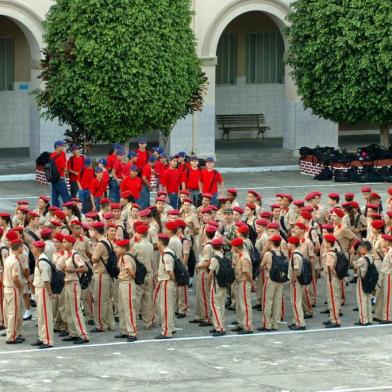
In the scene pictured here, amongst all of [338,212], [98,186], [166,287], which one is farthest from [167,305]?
[98,186]

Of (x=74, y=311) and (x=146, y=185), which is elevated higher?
(x=146, y=185)

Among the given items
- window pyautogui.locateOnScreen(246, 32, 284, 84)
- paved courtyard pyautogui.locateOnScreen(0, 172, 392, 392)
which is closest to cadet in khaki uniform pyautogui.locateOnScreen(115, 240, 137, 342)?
paved courtyard pyautogui.locateOnScreen(0, 172, 392, 392)

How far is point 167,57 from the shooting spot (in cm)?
3697

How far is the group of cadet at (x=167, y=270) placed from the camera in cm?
2322

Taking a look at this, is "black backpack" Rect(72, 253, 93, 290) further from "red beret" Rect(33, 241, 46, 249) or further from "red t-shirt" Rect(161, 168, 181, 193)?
"red t-shirt" Rect(161, 168, 181, 193)

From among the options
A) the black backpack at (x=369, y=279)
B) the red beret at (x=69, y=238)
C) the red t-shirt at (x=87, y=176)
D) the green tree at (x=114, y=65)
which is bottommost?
the black backpack at (x=369, y=279)

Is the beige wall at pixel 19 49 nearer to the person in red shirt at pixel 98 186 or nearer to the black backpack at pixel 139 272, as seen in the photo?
the person in red shirt at pixel 98 186

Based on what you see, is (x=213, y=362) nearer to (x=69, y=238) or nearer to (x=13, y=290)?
(x=69, y=238)

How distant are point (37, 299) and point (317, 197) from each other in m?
6.71

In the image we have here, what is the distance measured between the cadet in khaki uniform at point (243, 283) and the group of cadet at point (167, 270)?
15mm

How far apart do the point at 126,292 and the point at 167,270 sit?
70 cm

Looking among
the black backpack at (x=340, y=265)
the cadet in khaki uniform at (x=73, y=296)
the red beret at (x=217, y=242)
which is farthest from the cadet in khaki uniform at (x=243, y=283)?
the cadet in khaki uniform at (x=73, y=296)

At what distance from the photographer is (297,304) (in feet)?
79.0

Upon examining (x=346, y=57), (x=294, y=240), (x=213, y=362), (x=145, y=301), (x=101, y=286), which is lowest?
(x=213, y=362)
